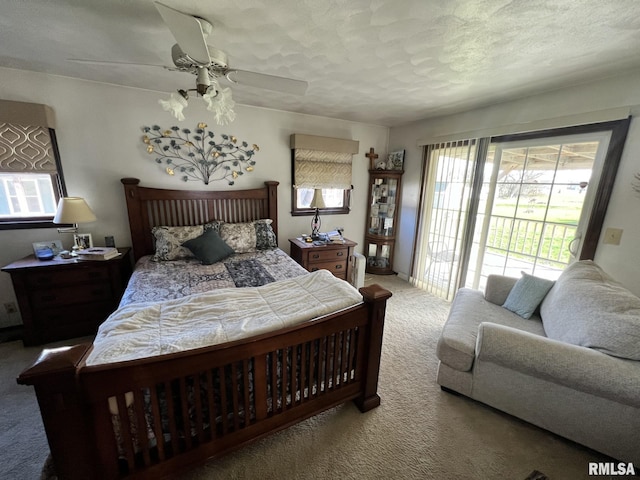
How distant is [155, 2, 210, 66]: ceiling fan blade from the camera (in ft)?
3.14

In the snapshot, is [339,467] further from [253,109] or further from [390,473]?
[253,109]

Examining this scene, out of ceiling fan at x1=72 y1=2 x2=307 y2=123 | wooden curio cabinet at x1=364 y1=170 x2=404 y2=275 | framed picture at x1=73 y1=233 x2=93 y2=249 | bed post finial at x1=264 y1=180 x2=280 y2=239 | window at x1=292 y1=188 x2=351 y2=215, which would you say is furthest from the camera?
wooden curio cabinet at x1=364 y1=170 x2=404 y2=275

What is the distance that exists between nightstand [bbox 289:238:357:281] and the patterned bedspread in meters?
0.41

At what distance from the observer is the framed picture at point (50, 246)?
2306 mm

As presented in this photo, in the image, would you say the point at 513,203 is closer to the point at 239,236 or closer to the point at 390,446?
the point at 390,446

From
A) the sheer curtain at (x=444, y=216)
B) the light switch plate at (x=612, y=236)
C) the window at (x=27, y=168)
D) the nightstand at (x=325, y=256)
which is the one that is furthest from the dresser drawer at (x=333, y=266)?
the window at (x=27, y=168)

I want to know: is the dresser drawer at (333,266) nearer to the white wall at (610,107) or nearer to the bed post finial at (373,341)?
the bed post finial at (373,341)

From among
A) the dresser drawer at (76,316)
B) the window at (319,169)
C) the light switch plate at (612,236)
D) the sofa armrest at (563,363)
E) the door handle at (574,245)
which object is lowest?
the dresser drawer at (76,316)

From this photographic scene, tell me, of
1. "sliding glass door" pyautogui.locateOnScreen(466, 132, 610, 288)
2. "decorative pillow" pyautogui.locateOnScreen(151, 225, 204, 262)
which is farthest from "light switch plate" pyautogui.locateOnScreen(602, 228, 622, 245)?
"decorative pillow" pyautogui.locateOnScreen(151, 225, 204, 262)

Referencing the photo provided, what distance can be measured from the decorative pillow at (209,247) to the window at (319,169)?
1.20m

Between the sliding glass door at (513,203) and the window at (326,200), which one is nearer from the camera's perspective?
the sliding glass door at (513,203)

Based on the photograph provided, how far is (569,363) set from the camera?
55.1 inches

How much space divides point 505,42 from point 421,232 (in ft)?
8.14

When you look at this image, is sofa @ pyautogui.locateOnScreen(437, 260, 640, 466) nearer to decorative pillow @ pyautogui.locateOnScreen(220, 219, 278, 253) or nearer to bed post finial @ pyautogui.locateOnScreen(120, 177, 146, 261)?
decorative pillow @ pyautogui.locateOnScreen(220, 219, 278, 253)
